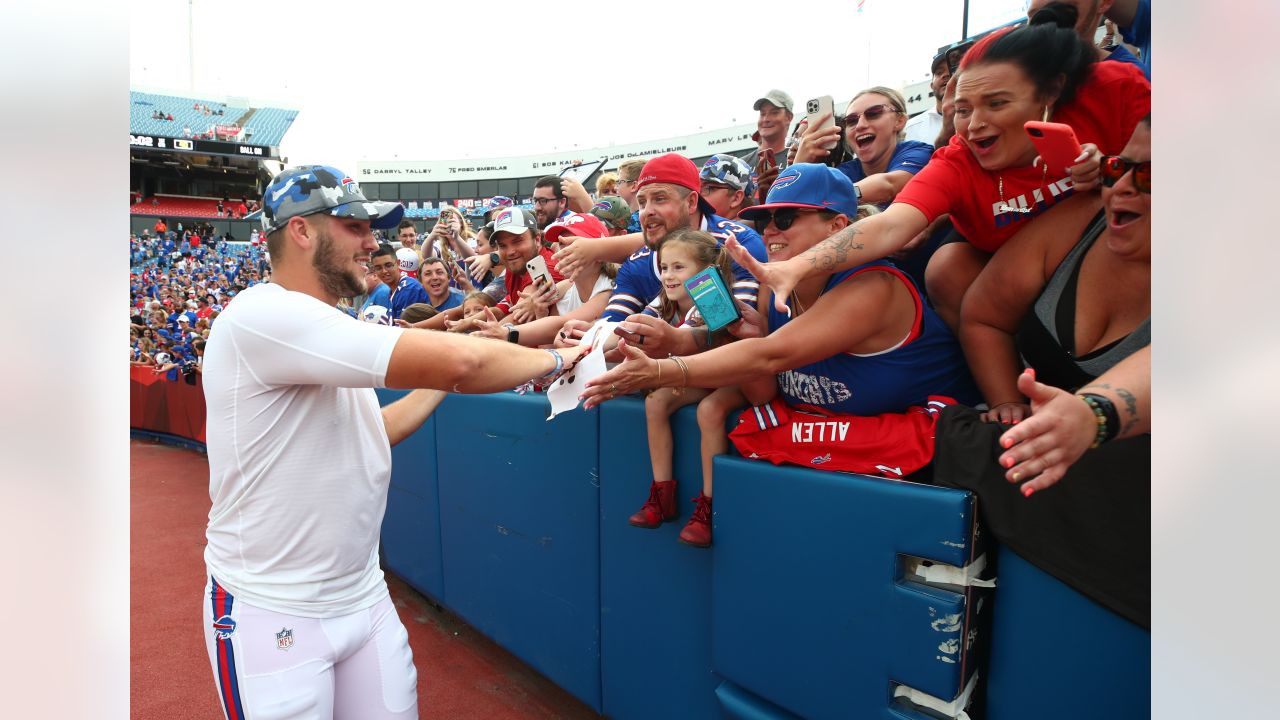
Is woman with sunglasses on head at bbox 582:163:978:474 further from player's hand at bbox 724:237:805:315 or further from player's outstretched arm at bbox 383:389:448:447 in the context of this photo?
player's outstretched arm at bbox 383:389:448:447

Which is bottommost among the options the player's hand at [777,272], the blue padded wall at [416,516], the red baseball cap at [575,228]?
the blue padded wall at [416,516]

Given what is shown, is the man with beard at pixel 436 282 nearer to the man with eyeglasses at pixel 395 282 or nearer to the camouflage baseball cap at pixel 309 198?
the man with eyeglasses at pixel 395 282

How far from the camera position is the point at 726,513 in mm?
2395

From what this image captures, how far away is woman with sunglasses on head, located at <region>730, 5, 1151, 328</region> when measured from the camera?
2.01 metres

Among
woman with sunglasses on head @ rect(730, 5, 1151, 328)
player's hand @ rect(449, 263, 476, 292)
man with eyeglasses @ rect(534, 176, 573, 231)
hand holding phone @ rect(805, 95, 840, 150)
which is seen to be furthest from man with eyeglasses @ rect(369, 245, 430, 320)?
woman with sunglasses on head @ rect(730, 5, 1151, 328)

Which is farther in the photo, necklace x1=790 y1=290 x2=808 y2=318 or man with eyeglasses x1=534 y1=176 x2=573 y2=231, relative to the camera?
man with eyeglasses x1=534 y1=176 x2=573 y2=231

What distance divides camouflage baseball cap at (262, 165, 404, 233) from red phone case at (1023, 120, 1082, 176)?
1.95 meters

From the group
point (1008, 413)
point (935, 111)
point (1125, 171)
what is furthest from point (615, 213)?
point (1125, 171)

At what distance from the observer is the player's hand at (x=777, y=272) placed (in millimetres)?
1951

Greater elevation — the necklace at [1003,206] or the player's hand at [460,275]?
the player's hand at [460,275]

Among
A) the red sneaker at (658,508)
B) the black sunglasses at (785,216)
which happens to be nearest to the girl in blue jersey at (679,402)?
the red sneaker at (658,508)

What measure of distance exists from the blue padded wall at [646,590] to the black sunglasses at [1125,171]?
1.53m

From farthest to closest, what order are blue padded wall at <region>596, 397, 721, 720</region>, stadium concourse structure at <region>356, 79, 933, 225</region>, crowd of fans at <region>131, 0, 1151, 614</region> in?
stadium concourse structure at <region>356, 79, 933, 225</region>
blue padded wall at <region>596, 397, 721, 720</region>
crowd of fans at <region>131, 0, 1151, 614</region>

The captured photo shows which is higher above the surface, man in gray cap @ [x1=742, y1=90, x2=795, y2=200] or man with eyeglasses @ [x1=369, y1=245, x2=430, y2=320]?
man in gray cap @ [x1=742, y1=90, x2=795, y2=200]
